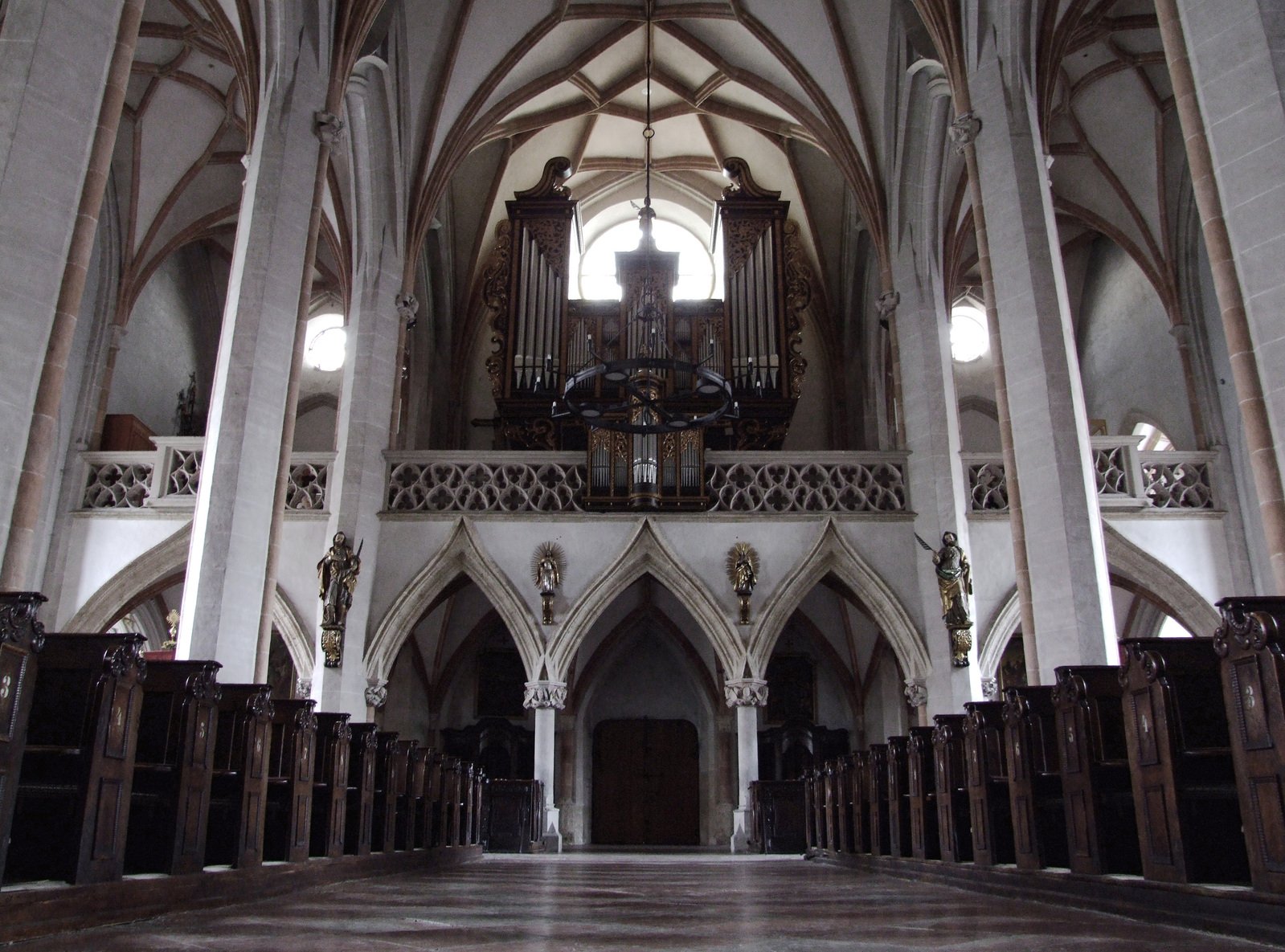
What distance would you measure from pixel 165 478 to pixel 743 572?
906cm

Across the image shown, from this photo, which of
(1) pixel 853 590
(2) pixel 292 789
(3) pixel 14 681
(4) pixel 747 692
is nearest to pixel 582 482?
(4) pixel 747 692

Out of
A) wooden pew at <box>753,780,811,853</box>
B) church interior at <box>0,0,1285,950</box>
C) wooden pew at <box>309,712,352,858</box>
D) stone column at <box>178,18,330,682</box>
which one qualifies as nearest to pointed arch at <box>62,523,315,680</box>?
church interior at <box>0,0,1285,950</box>

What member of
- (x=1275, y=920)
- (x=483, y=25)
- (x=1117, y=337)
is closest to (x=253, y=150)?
(x=483, y=25)

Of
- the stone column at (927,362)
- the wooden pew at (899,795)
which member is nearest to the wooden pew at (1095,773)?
the wooden pew at (899,795)

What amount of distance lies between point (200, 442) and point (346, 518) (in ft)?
8.91

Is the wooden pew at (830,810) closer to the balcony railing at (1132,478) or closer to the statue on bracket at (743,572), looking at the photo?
the statue on bracket at (743,572)

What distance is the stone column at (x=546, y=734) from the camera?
17.0 meters

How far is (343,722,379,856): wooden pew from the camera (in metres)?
8.65

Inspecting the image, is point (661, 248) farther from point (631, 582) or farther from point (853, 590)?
point (853, 590)

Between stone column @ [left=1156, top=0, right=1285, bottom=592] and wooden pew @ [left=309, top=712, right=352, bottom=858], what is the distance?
651 cm

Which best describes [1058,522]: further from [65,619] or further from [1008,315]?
[65,619]

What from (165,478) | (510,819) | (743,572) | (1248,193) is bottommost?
(510,819)

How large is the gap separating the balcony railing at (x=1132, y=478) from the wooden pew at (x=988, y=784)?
9575 mm

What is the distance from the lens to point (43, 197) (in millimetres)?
7285
